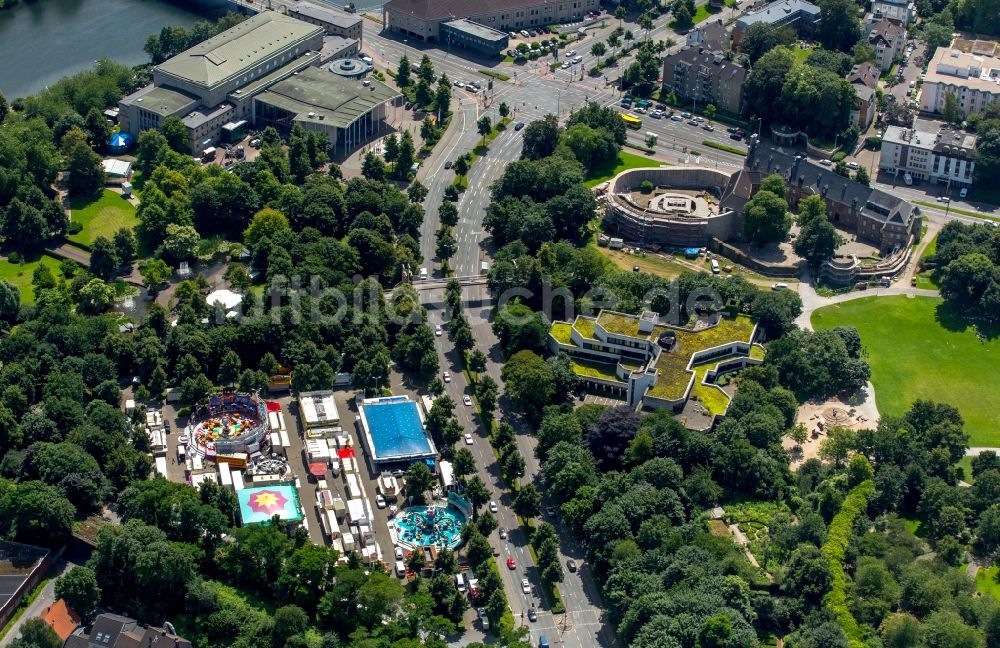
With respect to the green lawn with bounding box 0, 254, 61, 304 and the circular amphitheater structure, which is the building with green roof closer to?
the circular amphitheater structure

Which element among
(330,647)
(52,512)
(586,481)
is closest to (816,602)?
(586,481)

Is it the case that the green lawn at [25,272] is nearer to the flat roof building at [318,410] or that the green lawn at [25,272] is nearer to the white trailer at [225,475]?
the flat roof building at [318,410]

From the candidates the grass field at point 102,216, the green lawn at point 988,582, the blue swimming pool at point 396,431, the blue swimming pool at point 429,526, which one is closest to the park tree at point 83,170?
the grass field at point 102,216

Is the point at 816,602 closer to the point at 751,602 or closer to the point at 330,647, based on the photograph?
the point at 751,602

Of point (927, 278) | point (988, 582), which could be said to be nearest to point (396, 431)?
point (988, 582)

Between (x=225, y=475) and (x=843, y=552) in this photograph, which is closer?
(x=843, y=552)

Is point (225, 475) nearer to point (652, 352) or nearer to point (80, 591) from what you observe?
point (80, 591)
